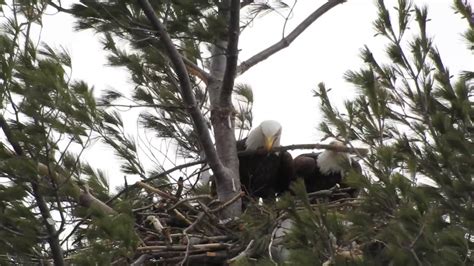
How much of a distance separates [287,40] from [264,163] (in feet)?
3.01

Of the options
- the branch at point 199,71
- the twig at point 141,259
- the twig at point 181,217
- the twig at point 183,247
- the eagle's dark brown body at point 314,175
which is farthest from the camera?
the eagle's dark brown body at point 314,175

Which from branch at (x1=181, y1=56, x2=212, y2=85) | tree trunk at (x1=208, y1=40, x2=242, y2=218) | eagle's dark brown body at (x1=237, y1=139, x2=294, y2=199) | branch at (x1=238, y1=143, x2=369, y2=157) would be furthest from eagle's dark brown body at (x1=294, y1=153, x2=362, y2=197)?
branch at (x1=181, y1=56, x2=212, y2=85)

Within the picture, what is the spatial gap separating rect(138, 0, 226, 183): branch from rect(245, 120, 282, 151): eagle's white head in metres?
1.12

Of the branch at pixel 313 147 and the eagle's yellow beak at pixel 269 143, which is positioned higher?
the eagle's yellow beak at pixel 269 143

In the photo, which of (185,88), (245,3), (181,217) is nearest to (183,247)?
(181,217)

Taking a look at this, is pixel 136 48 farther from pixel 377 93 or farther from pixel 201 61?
pixel 377 93

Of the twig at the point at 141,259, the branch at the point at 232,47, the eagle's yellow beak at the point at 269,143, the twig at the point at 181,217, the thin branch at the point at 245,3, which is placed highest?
the thin branch at the point at 245,3

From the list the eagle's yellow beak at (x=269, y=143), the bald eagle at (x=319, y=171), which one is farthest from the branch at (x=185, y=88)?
the bald eagle at (x=319, y=171)

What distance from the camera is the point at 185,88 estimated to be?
5.30 metres

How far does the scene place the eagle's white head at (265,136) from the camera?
6.73 metres

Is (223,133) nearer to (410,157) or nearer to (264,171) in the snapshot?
(264,171)

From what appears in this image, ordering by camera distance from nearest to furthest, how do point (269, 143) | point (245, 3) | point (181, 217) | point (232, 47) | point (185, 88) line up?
point (185, 88) → point (232, 47) → point (181, 217) → point (245, 3) → point (269, 143)

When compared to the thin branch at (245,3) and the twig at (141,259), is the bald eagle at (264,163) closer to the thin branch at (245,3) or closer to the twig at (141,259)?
the thin branch at (245,3)

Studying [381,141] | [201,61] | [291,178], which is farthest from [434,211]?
[291,178]
